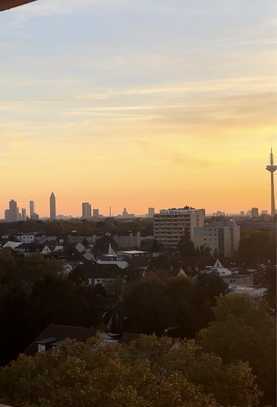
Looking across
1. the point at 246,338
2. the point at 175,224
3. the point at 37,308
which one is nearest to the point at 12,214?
the point at 175,224

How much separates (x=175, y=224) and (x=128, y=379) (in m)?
17.3

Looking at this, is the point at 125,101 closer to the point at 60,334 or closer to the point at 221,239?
the point at 60,334

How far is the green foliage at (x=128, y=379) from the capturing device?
3381 mm

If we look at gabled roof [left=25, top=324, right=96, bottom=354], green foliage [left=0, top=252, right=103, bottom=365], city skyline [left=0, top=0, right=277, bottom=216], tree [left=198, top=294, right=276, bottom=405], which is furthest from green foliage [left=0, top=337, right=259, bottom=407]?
green foliage [left=0, top=252, right=103, bottom=365]

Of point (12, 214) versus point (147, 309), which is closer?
point (147, 309)

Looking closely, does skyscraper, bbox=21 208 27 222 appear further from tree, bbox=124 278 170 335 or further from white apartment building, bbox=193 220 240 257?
tree, bbox=124 278 170 335

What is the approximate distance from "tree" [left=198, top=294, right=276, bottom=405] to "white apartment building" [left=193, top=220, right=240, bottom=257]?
1156 cm

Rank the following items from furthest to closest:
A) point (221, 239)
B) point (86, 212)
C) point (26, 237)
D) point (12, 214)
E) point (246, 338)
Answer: point (86, 212) < point (12, 214) < point (26, 237) < point (221, 239) < point (246, 338)

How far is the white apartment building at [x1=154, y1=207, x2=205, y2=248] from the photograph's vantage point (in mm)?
20484

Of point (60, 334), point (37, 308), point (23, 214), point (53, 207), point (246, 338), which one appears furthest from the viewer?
point (23, 214)

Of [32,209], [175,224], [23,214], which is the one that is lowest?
[175,224]

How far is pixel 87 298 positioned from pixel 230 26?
4740mm

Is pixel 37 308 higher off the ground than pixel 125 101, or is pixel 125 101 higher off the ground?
pixel 125 101

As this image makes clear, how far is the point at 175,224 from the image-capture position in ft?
68.3
